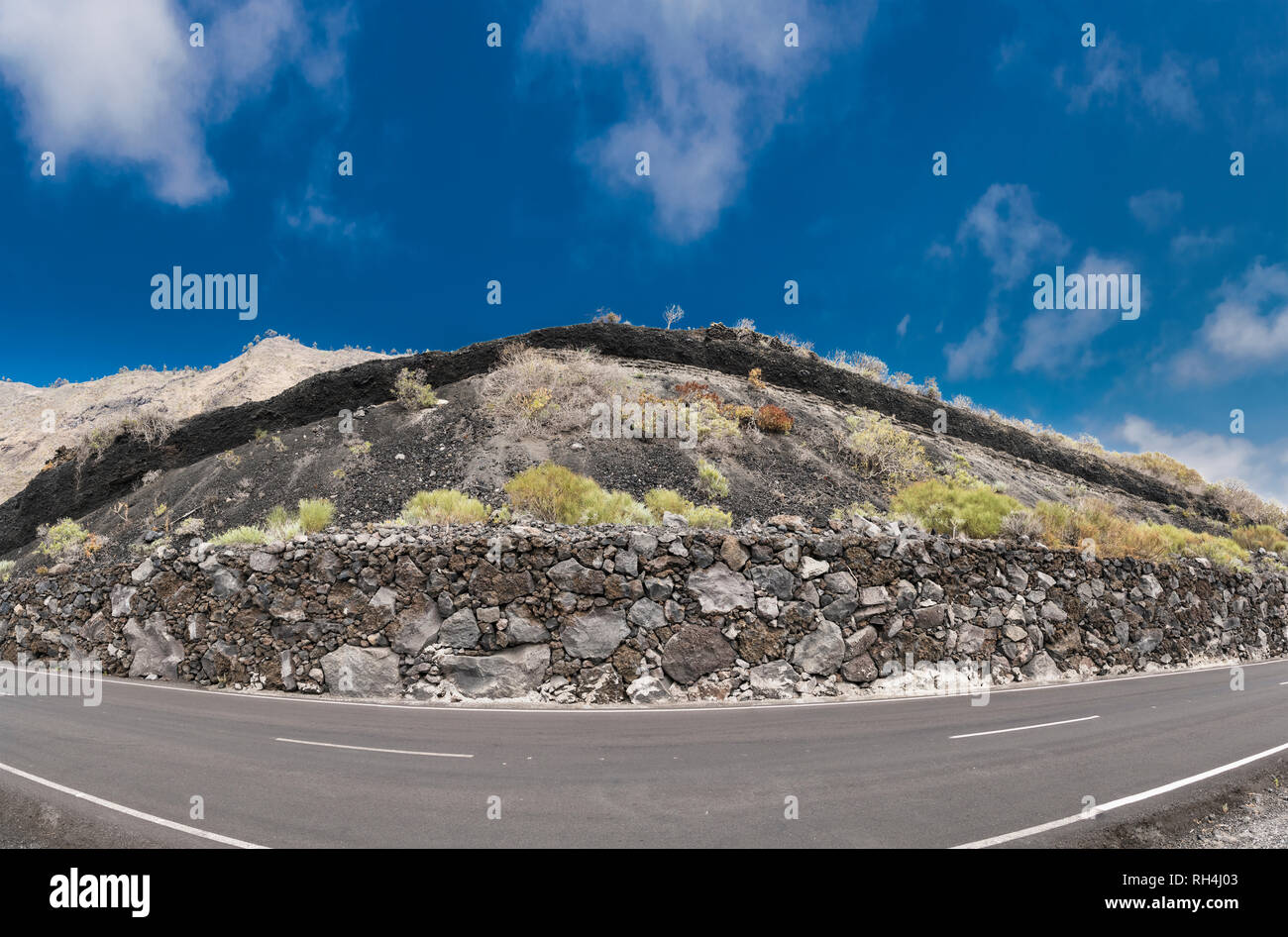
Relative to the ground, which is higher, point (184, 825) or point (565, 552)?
point (565, 552)

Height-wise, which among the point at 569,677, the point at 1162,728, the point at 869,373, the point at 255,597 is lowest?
the point at 1162,728

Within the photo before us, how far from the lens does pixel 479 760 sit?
22.5 ft

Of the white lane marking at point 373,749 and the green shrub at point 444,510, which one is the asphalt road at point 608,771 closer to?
the white lane marking at point 373,749

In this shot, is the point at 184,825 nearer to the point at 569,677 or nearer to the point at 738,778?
the point at 738,778

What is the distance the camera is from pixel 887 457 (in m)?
25.1

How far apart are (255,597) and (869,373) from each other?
34.6 metres

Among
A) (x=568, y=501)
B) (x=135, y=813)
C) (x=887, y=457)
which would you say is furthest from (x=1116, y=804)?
(x=887, y=457)

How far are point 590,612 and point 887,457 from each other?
60.8 ft

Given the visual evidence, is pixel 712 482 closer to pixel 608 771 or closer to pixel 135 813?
pixel 608 771

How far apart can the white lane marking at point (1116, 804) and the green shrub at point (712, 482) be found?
1347 cm

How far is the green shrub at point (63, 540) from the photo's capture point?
2250 centimetres

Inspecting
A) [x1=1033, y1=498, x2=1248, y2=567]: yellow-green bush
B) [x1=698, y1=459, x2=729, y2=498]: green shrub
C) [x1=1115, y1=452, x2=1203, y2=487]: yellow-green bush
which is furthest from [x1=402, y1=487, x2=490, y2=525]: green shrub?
[x1=1115, y1=452, x2=1203, y2=487]: yellow-green bush
